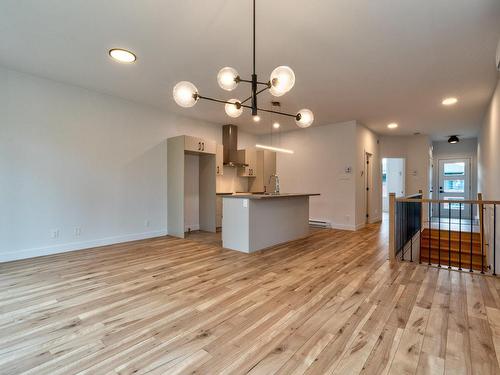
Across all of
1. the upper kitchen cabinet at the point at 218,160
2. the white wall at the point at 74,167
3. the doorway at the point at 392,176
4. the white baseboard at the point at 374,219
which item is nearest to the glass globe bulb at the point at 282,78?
the white wall at the point at 74,167

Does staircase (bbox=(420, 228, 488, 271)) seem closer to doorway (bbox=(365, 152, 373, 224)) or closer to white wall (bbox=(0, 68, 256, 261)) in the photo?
doorway (bbox=(365, 152, 373, 224))

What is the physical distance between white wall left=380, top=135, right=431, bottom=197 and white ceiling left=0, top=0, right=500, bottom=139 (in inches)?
132

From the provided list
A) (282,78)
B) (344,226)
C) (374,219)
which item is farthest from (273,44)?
(374,219)

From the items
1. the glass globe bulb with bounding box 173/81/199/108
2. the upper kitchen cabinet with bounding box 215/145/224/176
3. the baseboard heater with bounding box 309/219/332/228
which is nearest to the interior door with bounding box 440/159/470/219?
the baseboard heater with bounding box 309/219/332/228

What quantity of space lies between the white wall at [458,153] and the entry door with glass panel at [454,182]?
0.11 m

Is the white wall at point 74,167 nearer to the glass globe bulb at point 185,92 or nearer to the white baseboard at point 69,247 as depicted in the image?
the white baseboard at point 69,247

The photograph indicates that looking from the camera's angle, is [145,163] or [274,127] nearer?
→ [145,163]

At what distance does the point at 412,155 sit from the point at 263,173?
4.71m

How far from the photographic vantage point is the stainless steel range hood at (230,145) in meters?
6.59

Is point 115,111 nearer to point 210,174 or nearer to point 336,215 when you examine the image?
point 210,174

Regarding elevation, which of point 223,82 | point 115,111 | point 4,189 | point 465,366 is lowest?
point 465,366

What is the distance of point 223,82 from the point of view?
2281 mm

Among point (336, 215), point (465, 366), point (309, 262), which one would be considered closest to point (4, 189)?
point (309, 262)

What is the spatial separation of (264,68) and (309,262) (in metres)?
2.74
